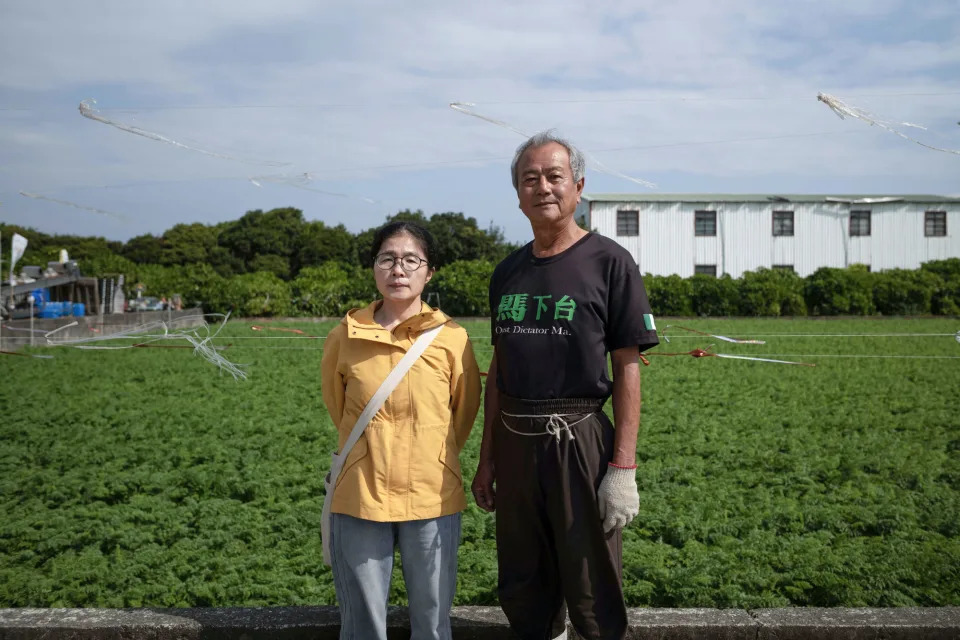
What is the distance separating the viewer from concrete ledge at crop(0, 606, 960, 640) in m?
2.79

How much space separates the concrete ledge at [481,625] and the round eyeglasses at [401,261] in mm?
1348

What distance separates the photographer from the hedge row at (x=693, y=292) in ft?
86.4

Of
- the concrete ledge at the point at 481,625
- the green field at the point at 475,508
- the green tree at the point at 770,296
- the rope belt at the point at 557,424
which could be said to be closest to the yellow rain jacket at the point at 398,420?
the rope belt at the point at 557,424

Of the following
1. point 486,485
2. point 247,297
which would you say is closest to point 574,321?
point 486,485

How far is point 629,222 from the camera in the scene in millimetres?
A: 31906

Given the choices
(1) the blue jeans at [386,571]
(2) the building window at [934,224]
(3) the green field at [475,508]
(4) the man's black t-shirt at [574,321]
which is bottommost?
(3) the green field at [475,508]

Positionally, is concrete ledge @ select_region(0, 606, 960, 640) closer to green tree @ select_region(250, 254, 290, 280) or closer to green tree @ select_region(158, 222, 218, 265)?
green tree @ select_region(250, 254, 290, 280)

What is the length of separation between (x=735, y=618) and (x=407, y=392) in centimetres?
156

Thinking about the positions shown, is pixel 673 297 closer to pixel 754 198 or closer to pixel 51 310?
pixel 754 198

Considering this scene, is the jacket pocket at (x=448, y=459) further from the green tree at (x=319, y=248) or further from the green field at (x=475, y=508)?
the green tree at (x=319, y=248)

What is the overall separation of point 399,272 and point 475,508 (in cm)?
274

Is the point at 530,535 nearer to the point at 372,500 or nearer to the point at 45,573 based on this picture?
the point at 372,500

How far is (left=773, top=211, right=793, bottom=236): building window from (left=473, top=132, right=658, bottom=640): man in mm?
32086

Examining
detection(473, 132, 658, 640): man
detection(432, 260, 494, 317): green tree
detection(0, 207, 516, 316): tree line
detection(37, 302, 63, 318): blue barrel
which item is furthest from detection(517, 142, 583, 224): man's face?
detection(432, 260, 494, 317): green tree
